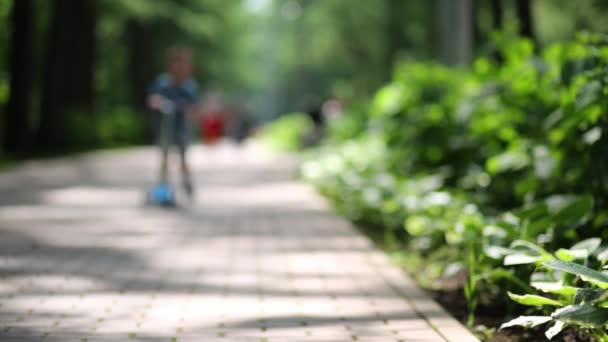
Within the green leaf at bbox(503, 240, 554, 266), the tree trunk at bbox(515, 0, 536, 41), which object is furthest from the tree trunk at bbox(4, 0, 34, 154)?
the green leaf at bbox(503, 240, 554, 266)

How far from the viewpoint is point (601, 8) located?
515 inches

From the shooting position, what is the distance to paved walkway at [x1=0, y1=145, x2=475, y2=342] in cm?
543

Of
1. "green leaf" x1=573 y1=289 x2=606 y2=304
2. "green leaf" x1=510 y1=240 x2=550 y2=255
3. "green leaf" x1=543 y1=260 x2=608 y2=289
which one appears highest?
"green leaf" x1=543 y1=260 x2=608 y2=289

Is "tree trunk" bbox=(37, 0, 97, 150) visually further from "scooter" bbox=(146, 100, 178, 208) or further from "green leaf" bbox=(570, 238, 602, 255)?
"green leaf" bbox=(570, 238, 602, 255)

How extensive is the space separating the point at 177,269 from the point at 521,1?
283 inches

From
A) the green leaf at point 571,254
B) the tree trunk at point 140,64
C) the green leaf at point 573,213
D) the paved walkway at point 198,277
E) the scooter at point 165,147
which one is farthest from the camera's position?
the tree trunk at point 140,64

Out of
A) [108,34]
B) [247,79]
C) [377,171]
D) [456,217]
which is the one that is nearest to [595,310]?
[456,217]

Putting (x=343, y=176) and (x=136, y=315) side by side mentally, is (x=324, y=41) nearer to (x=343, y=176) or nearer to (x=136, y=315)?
(x=343, y=176)

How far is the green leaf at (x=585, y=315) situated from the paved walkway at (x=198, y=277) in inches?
34.3

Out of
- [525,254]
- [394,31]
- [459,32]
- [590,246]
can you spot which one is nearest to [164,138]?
[459,32]

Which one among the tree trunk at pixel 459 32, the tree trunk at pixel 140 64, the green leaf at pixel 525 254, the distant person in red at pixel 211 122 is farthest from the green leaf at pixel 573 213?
the tree trunk at pixel 140 64

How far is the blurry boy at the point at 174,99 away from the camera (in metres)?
12.6

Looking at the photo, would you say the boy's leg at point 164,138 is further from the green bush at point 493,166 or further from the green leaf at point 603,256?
the green leaf at point 603,256

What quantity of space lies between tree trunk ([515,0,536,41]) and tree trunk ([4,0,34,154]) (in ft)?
45.9
